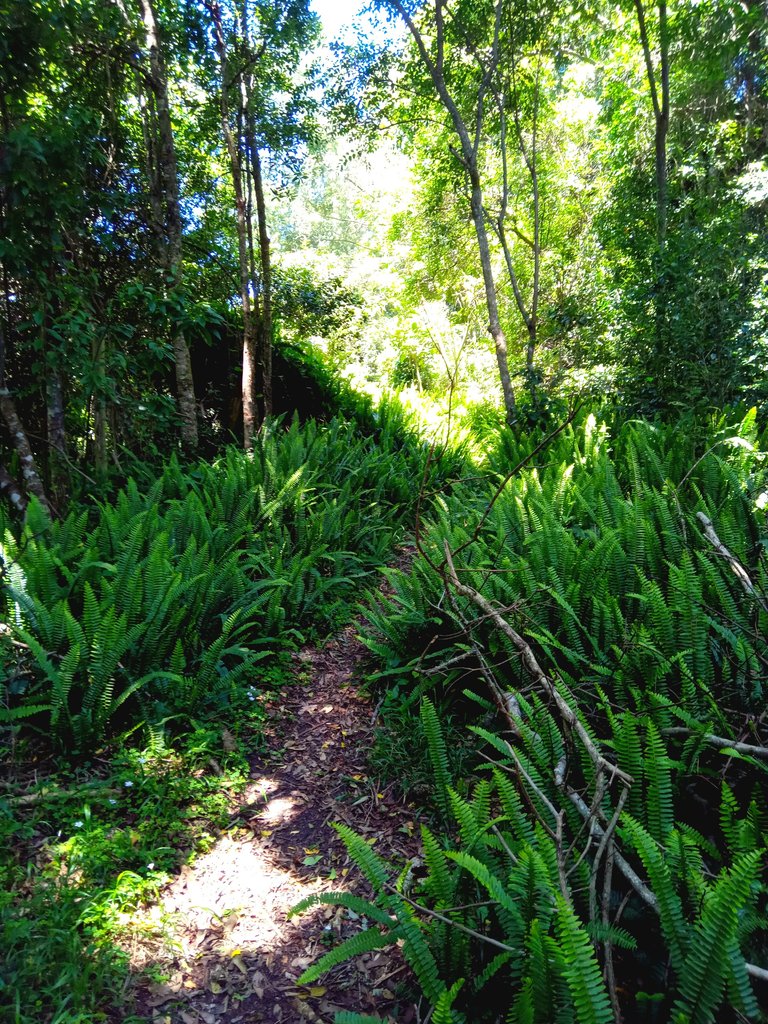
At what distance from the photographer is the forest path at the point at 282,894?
2018mm

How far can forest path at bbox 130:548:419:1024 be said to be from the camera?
202cm

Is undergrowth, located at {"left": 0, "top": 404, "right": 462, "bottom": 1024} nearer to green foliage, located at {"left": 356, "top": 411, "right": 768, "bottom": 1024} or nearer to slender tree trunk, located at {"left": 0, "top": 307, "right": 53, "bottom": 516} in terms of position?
slender tree trunk, located at {"left": 0, "top": 307, "right": 53, "bottom": 516}

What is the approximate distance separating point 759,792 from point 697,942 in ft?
2.96

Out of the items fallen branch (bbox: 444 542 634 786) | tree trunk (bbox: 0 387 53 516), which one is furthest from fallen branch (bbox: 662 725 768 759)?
tree trunk (bbox: 0 387 53 516)

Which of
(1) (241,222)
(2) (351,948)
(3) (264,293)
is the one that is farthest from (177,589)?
(3) (264,293)

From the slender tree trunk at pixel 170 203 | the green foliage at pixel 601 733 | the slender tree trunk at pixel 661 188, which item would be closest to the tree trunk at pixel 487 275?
the slender tree trunk at pixel 661 188

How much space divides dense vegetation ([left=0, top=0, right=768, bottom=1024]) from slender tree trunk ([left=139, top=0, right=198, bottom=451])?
0.14 feet

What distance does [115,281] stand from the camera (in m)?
6.38

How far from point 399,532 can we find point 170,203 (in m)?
4.23

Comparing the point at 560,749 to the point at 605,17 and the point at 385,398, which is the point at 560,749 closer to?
the point at 385,398

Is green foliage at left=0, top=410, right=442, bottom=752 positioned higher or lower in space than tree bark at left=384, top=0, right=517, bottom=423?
lower

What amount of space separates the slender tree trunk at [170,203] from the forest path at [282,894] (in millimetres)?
3984

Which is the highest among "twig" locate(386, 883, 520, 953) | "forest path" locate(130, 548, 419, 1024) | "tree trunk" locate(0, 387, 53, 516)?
"tree trunk" locate(0, 387, 53, 516)

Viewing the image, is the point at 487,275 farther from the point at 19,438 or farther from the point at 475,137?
the point at 19,438
